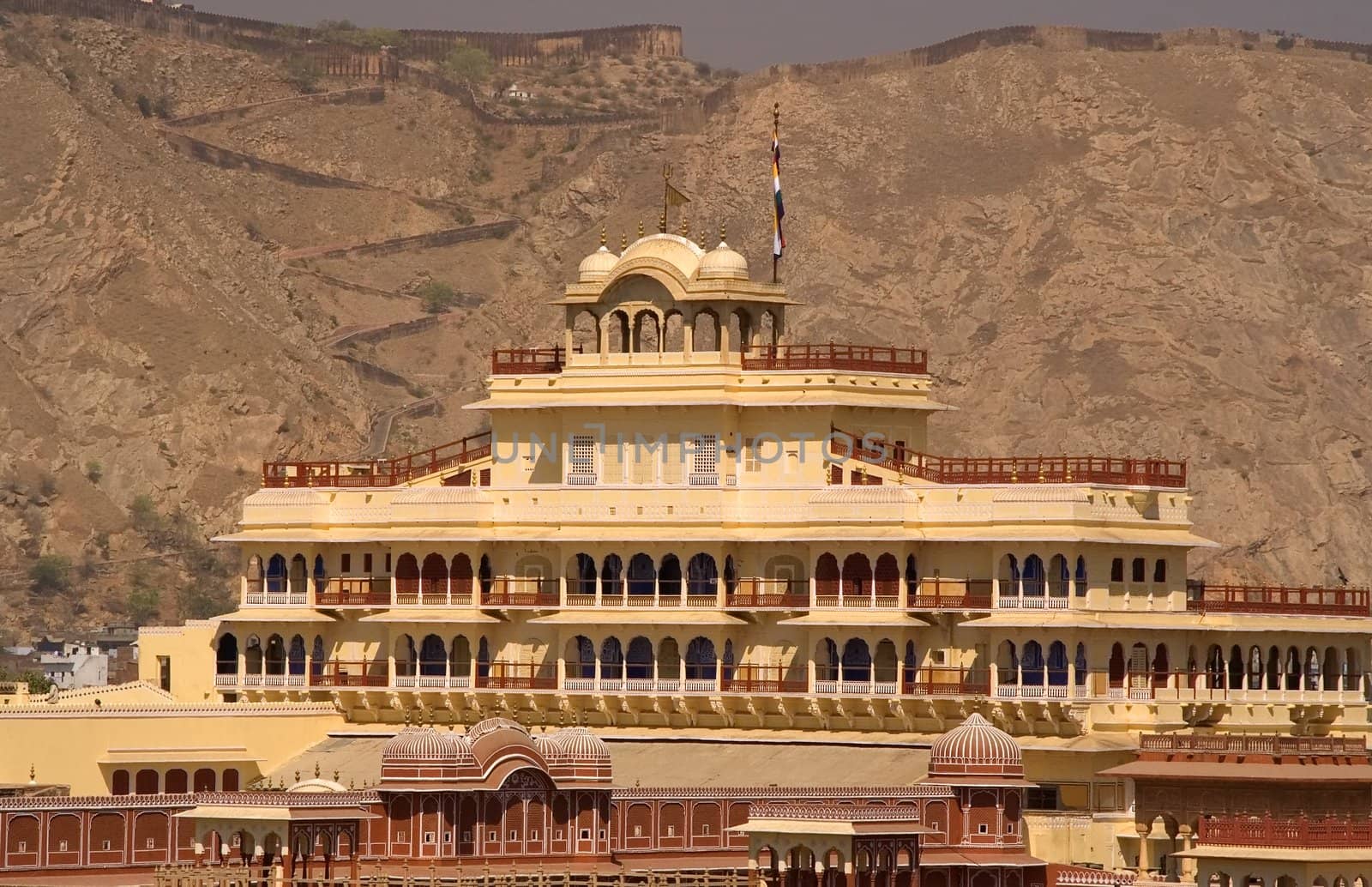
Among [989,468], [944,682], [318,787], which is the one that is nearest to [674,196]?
[989,468]

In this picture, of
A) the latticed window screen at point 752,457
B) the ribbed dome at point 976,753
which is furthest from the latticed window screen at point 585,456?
the ribbed dome at point 976,753

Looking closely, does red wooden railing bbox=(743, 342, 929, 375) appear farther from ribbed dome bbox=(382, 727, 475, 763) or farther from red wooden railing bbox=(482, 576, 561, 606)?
ribbed dome bbox=(382, 727, 475, 763)

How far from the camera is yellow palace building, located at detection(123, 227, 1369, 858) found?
105 meters

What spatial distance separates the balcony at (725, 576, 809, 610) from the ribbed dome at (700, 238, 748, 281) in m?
8.34

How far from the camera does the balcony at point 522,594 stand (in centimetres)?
11194

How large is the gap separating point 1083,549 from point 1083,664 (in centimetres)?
291

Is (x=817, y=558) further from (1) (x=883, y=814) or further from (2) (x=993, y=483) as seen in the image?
(1) (x=883, y=814)

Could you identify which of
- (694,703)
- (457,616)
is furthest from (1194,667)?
(457,616)

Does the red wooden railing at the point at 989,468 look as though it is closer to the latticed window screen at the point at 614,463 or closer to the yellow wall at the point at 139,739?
the latticed window screen at the point at 614,463

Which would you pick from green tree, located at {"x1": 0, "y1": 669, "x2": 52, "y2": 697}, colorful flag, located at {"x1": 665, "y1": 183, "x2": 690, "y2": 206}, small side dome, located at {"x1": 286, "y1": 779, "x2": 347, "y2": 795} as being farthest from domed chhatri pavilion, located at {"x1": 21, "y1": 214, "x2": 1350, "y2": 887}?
green tree, located at {"x1": 0, "y1": 669, "x2": 52, "y2": 697}

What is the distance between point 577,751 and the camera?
97.1 meters

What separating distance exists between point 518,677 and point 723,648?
6.25 metres

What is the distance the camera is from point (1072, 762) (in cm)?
10306

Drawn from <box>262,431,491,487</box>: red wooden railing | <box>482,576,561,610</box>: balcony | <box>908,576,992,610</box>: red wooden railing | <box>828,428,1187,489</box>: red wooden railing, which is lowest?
<box>908,576,992,610</box>: red wooden railing
